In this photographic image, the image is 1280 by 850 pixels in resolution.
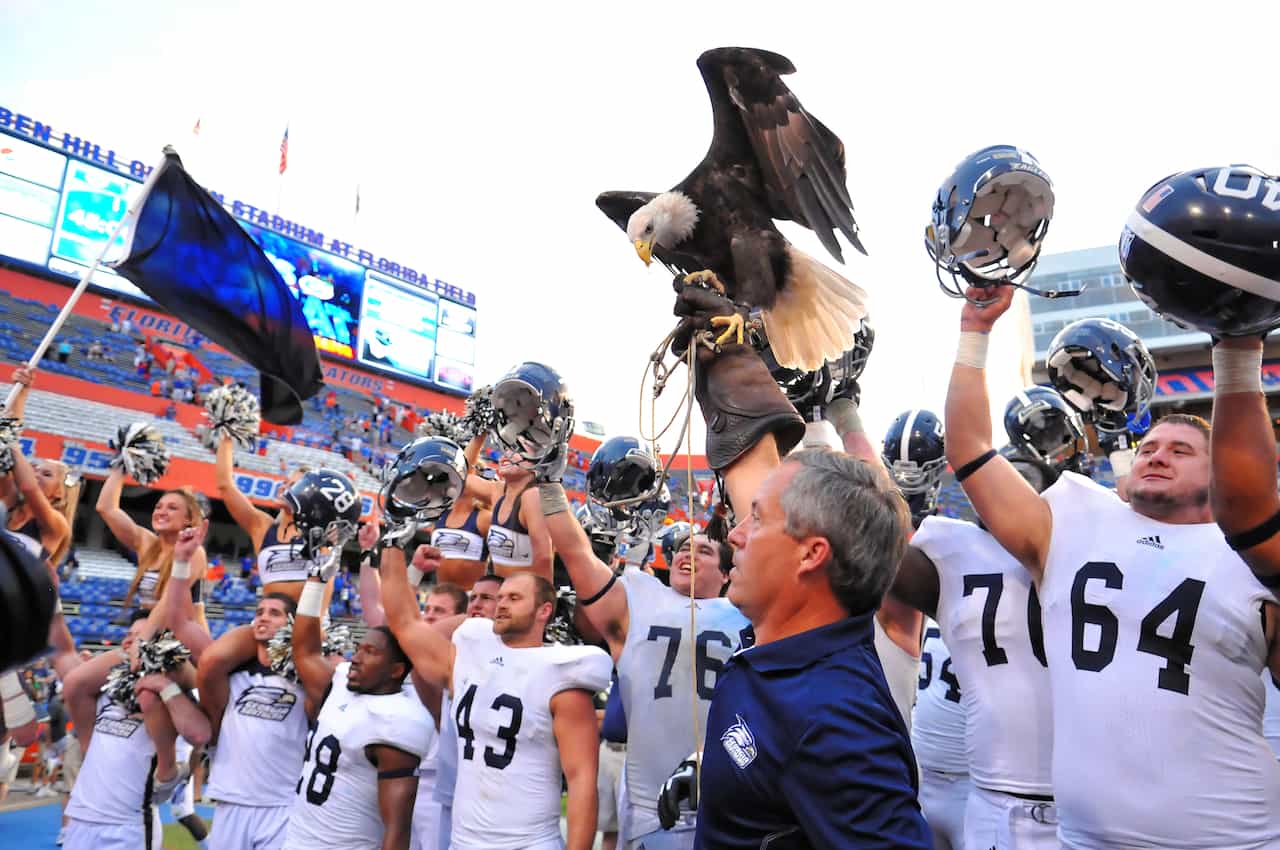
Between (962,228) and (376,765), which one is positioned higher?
(962,228)

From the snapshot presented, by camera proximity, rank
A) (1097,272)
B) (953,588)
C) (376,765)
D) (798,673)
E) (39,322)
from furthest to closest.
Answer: (1097,272) < (39,322) < (376,765) < (953,588) < (798,673)

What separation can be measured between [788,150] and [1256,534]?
1383 mm

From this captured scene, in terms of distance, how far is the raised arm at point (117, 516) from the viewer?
7.29 metres

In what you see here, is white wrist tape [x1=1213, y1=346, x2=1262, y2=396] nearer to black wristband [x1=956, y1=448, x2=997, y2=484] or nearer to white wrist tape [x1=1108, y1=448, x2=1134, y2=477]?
black wristband [x1=956, y1=448, x2=997, y2=484]

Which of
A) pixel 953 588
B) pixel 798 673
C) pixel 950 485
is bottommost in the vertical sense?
pixel 798 673

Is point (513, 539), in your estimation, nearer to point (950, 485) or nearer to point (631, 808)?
point (631, 808)

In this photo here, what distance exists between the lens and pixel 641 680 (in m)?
3.77

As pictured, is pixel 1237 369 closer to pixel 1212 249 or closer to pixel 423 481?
pixel 1212 249

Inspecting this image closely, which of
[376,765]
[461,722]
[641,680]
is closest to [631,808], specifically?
[641,680]

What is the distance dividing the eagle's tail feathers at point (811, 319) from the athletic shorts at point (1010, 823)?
1481 millimetres

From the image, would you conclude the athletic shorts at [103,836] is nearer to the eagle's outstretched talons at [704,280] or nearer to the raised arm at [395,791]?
the raised arm at [395,791]

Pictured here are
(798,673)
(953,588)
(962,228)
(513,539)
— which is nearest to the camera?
(798,673)

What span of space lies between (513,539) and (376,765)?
53.4 inches

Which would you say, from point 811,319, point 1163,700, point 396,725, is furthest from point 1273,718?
point 396,725
